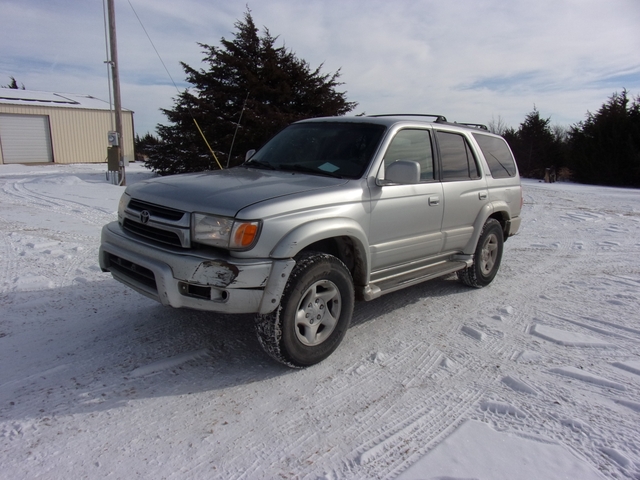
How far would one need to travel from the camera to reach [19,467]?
2.35 m

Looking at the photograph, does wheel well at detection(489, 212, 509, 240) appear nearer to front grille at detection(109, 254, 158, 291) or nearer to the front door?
the front door

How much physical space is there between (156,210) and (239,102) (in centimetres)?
1318

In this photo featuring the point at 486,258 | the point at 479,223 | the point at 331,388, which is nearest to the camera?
the point at 331,388

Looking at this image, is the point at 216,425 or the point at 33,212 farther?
the point at 33,212

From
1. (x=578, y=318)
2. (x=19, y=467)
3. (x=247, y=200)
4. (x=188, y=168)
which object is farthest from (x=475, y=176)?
(x=188, y=168)

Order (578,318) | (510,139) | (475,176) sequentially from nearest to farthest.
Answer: (578,318), (475,176), (510,139)

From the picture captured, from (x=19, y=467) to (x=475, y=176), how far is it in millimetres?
4816

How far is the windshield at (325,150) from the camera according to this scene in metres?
4.11

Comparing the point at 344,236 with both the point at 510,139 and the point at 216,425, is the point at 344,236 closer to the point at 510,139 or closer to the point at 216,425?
the point at 216,425

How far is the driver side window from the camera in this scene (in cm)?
424

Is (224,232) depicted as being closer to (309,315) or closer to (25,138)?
(309,315)

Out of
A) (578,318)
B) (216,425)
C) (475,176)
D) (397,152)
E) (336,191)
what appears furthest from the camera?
(475,176)

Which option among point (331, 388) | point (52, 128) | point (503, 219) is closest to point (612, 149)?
point (503, 219)

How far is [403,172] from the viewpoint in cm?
385
